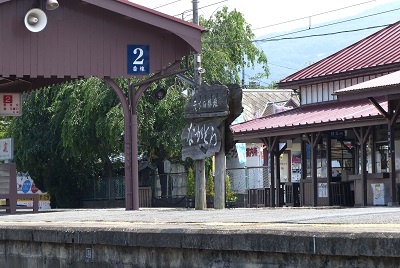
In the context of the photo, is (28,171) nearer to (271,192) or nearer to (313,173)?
(271,192)

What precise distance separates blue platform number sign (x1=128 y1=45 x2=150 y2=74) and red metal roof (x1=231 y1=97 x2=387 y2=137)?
7487mm

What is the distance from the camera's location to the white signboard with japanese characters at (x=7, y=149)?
23594 mm

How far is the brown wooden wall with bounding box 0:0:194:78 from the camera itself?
1903cm

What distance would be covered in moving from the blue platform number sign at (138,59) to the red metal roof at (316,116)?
7.49m

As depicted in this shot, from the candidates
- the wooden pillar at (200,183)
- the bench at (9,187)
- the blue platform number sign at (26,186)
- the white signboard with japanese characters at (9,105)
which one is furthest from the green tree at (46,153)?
the wooden pillar at (200,183)

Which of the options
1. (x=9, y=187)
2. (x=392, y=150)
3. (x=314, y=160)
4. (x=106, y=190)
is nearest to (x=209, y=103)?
(x=9, y=187)

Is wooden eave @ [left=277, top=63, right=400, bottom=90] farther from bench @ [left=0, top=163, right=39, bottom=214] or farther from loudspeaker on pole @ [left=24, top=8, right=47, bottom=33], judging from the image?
loudspeaker on pole @ [left=24, top=8, right=47, bottom=33]

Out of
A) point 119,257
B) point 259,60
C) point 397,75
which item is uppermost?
point 259,60

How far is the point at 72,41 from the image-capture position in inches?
765

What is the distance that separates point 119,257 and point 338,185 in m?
18.8

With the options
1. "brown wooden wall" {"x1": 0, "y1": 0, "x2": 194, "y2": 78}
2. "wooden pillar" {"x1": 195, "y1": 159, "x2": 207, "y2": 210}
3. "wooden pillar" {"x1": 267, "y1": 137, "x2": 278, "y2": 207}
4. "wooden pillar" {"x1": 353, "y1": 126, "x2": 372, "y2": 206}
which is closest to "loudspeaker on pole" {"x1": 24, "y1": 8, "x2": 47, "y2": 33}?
"brown wooden wall" {"x1": 0, "y1": 0, "x2": 194, "y2": 78}

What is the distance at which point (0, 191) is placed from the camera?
68.7ft

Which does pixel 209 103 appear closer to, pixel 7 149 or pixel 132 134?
pixel 132 134

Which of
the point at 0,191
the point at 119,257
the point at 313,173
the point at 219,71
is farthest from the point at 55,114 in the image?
the point at 119,257
